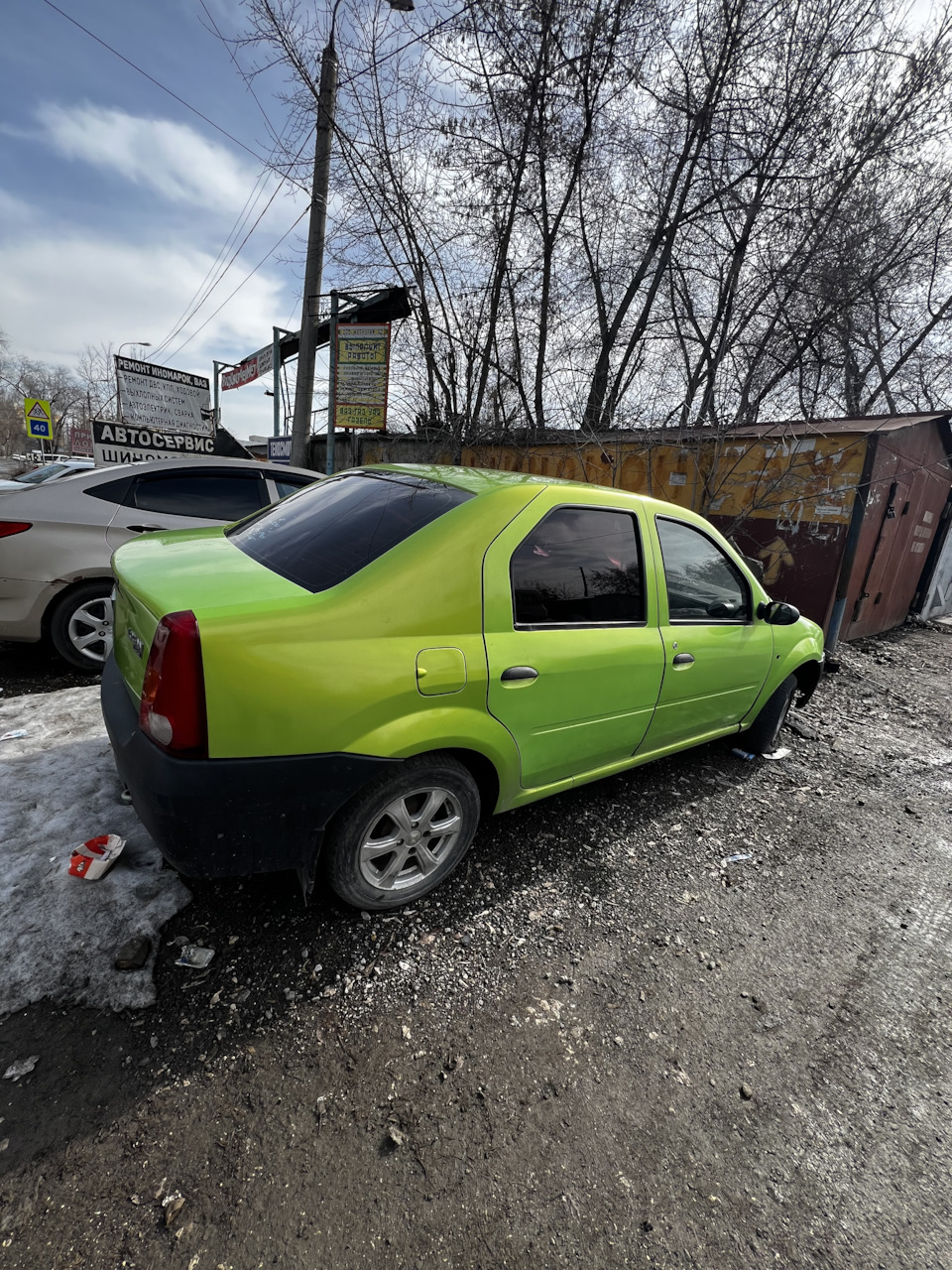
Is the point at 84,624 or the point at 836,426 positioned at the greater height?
the point at 836,426

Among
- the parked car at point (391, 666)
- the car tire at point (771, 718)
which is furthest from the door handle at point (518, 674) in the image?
the car tire at point (771, 718)

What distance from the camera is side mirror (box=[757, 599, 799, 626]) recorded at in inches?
135

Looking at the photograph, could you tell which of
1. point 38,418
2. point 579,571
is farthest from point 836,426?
point 38,418

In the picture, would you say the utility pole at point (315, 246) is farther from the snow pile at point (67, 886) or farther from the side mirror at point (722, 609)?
the side mirror at point (722, 609)

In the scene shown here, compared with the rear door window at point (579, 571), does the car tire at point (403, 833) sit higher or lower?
lower

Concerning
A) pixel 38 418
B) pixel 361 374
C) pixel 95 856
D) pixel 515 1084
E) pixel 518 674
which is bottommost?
pixel 515 1084

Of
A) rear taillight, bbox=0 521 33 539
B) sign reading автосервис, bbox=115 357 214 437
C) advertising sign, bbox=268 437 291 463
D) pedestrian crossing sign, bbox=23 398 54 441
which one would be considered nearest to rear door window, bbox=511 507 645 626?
rear taillight, bbox=0 521 33 539

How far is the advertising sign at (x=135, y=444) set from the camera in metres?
8.00

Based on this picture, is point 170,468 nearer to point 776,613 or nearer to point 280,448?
point 776,613

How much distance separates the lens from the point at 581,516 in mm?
2516

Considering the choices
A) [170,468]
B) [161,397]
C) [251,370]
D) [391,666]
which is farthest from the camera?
[251,370]

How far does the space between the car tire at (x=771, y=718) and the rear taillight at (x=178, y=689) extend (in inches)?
141

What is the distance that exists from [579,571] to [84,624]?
3733mm

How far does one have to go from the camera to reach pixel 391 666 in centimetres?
188
